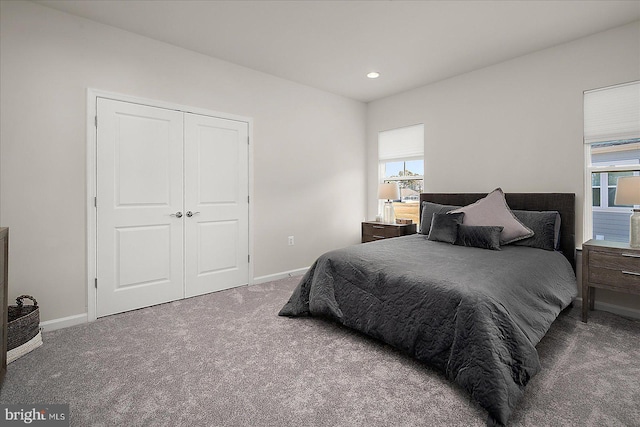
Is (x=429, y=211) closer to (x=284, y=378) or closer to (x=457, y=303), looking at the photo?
(x=457, y=303)

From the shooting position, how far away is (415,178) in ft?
15.4

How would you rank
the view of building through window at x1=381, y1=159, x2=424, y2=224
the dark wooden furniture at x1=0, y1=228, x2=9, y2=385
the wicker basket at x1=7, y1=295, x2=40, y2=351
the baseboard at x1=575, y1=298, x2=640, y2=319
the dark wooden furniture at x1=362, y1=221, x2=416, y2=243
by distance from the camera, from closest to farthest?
the dark wooden furniture at x1=0, y1=228, x2=9, y2=385 < the wicker basket at x1=7, y1=295, x2=40, y2=351 < the baseboard at x1=575, y1=298, x2=640, y2=319 < the dark wooden furniture at x1=362, y1=221, x2=416, y2=243 < the view of building through window at x1=381, y1=159, x2=424, y2=224

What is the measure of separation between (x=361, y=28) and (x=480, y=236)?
225 cm

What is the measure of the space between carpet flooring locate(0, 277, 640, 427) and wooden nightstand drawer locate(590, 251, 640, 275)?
0.51 meters

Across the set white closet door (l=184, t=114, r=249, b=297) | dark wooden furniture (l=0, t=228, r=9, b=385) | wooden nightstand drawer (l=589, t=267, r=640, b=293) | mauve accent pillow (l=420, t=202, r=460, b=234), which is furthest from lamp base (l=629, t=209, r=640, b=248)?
dark wooden furniture (l=0, t=228, r=9, b=385)

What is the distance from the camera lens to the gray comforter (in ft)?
5.47

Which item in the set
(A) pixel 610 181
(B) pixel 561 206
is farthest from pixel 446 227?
(A) pixel 610 181

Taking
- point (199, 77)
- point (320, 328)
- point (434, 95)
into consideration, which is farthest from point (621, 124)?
point (199, 77)

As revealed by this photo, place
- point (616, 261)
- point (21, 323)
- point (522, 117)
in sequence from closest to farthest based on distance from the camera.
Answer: point (21, 323) < point (616, 261) < point (522, 117)

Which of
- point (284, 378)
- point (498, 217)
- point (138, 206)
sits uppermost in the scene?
point (138, 206)

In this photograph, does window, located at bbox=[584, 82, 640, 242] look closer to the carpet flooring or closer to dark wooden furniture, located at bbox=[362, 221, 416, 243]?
the carpet flooring

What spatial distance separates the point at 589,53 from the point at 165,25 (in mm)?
4016

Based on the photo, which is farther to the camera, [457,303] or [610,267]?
[610,267]

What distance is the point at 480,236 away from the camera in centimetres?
307
